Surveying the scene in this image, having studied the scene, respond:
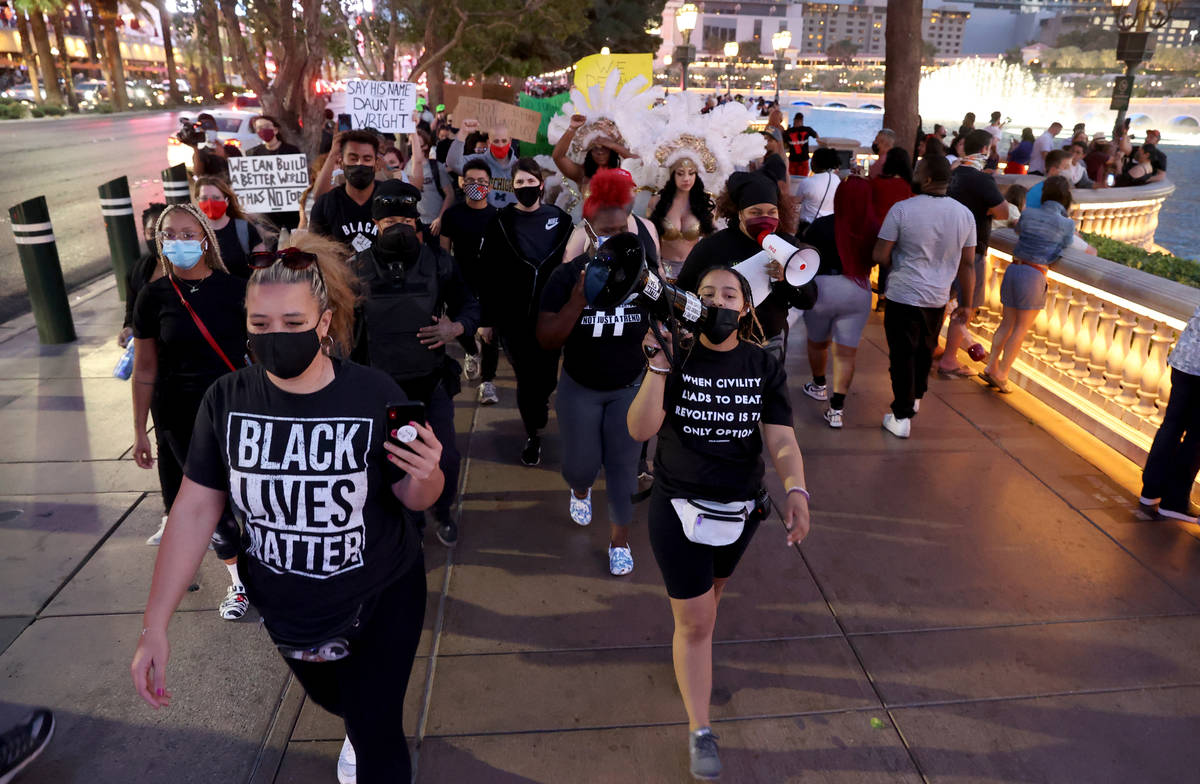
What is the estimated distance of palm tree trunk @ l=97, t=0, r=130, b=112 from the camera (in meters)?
58.3

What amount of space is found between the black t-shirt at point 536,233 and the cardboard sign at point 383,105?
321 cm

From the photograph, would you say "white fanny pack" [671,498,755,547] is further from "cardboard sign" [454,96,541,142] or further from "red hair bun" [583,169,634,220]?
"cardboard sign" [454,96,541,142]

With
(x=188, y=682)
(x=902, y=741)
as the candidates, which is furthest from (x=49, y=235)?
(x=902, y=741)

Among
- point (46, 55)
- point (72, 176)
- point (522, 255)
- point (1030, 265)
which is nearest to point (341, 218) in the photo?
point (522, 255)

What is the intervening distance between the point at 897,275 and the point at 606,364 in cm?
267

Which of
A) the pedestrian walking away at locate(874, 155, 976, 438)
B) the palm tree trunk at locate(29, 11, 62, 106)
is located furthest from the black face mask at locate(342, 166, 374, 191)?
the palm tree trunk at locate(29, 11, 62, 106)

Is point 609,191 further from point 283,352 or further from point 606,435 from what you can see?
point 283,352

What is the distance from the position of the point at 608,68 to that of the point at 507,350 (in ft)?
12.1

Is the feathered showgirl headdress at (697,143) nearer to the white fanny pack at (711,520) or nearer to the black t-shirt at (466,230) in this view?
the black t-shirt at (466,230)

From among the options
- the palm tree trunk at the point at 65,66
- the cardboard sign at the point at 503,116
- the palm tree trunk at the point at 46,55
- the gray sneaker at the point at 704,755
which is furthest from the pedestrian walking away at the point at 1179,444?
the palm tree trunk at the point at 65,66

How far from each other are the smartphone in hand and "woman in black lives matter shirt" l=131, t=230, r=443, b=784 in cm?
3

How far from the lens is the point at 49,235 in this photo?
25.6ft

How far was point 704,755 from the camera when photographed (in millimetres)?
2951

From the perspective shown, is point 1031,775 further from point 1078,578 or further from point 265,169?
point 265,169
